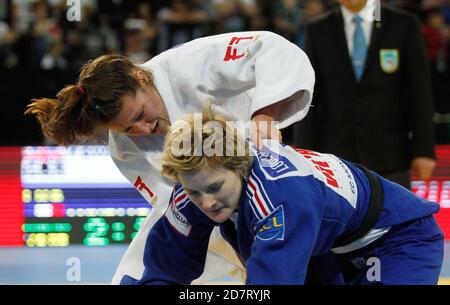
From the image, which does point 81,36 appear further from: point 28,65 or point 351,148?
point 351,148

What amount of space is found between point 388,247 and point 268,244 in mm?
589

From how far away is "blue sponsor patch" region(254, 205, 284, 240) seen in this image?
2.70 metres

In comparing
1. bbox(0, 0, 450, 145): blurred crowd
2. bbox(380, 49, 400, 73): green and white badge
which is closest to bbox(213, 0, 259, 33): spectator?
bbox(0, 0, 450, 145): blurred crowd

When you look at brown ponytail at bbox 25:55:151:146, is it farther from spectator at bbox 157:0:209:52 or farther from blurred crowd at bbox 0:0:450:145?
spectator at bbox 157:0:209:52

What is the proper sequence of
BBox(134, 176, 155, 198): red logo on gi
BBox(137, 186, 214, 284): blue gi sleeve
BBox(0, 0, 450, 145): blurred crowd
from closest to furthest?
→ BBox(137, 186, 214, 284): blue gi sleeve → BBox(134, 176, 155, 198): red logo on gi → BBox(0, 0, 450, 145): blurred crowd

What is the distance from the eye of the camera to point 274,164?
9.38 feet

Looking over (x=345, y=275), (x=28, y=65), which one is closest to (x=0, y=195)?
(x=28, y=65)

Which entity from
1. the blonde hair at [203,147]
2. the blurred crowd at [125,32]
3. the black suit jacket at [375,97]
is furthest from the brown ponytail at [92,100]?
the blurred crowd at [125,32]

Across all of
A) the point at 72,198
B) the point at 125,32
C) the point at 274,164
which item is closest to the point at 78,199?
the point at 72,198

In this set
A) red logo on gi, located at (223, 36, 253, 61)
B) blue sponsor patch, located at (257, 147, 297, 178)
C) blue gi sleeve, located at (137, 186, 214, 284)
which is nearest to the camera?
blue sponsor patch, located at (257, 147, 297, 178)

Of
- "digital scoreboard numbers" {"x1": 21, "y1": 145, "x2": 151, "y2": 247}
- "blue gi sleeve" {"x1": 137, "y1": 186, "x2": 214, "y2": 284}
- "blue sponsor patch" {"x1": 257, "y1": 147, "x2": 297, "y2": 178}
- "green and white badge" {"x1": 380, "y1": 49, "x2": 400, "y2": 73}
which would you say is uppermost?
"green and white badge" {"x1": 380, "y1": 49, "x2": 400, "y2": 73}

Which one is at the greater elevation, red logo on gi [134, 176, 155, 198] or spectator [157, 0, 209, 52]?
spectator [157, 0, 209, 52]

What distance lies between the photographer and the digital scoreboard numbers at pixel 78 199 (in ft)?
20.0

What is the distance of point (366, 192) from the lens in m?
3.06
